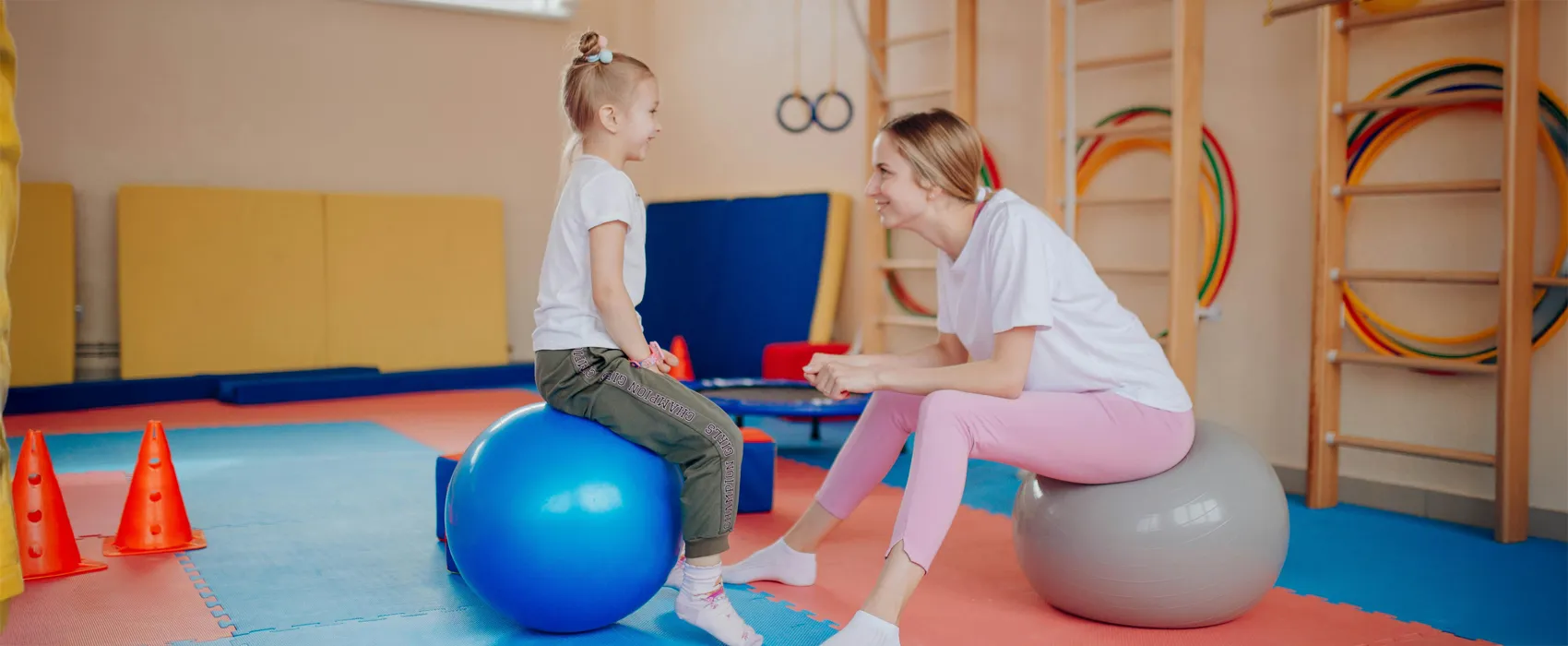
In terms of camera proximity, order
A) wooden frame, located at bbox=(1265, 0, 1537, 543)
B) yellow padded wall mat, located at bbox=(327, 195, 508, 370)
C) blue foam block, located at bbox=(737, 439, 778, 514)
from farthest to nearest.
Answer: yellow padded wall mat, located at bbox=(327, 195, 508, 370), blue foam block, located at bbox=(737, 439, 778, 514), wooden frame, located at bbox=(1265, 0, 1537, 543)

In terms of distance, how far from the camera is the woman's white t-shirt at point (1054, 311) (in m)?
2.34

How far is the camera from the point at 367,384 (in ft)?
22.0

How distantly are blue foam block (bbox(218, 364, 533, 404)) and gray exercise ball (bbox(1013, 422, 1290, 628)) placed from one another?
4.92 metres

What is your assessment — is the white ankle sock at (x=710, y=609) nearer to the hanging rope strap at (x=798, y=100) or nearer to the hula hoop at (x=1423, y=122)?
the hula hoop at (x=1423, y=122)

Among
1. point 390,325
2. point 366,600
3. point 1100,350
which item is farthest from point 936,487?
point 390,325

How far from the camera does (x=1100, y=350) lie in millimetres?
2463

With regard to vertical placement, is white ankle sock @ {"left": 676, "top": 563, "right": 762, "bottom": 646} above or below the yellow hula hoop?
below

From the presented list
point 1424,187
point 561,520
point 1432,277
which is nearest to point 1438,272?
point 1432,277

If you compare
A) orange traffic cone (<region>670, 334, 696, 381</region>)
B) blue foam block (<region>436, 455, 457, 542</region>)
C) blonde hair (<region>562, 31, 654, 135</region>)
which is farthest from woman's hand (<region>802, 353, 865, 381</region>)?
orange traffic cone (<region>670, 334, 696, 381</region>)

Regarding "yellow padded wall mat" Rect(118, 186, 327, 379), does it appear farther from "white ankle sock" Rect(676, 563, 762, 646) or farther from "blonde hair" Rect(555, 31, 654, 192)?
"white ankle sock" Rect(676, 563, 762, 646)

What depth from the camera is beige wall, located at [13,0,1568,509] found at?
3709 mm

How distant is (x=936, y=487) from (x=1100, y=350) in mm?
483

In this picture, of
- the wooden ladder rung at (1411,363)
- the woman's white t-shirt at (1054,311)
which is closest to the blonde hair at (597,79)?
the woman's white t-shirt at (1054,311)

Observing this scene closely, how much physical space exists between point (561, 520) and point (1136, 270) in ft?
8.87
